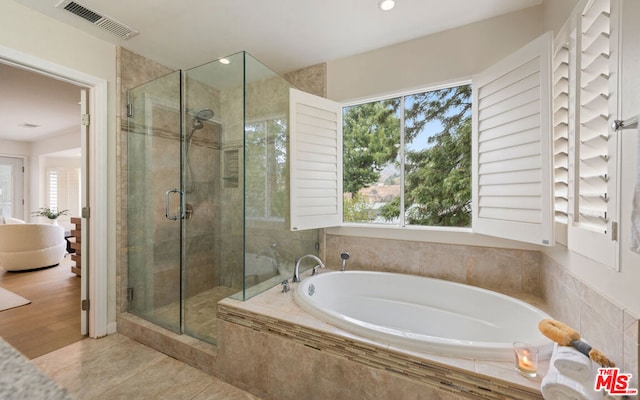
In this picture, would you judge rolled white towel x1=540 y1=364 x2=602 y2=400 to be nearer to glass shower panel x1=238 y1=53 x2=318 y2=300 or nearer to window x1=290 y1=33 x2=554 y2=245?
window x1=290 y1=33 x2=554 y2=245

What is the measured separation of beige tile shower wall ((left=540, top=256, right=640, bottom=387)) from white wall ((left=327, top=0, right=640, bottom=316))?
0.05 meters

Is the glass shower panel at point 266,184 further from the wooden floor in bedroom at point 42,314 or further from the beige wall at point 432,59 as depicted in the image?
the wooden floor in bedroom at point 42,314

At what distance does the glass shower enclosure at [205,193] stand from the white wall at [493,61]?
2.47ft

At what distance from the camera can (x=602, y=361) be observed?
1.07m

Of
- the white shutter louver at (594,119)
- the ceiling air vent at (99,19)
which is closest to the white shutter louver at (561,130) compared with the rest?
the white shutter louver at (594,119)

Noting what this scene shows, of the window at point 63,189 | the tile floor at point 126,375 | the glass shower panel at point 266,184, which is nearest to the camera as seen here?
the tile floor at point 126,375

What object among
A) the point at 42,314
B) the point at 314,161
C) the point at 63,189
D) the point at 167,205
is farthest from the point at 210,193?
the point at 63,189

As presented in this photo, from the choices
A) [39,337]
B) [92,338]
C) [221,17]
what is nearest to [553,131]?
[221,17]

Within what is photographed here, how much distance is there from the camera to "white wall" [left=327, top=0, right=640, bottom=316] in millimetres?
1001

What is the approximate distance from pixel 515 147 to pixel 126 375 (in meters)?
3.01

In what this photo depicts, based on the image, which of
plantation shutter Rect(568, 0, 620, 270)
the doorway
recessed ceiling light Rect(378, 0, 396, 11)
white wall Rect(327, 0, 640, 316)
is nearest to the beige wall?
white wall Rect(327, 0, 640, 316)

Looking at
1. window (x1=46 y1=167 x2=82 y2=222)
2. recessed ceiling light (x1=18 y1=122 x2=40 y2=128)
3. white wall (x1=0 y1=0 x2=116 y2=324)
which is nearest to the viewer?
white wall (x1=0 y1=0 x2=116 y2=324)

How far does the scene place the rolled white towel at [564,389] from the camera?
0.98 meters

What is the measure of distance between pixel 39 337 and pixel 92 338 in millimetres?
440
